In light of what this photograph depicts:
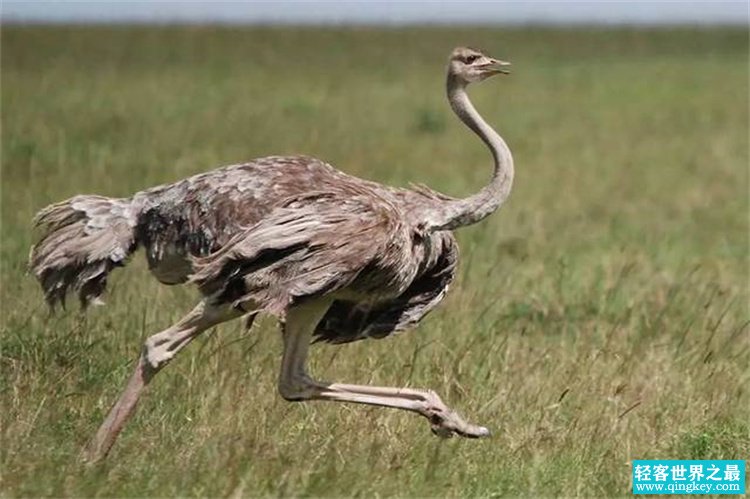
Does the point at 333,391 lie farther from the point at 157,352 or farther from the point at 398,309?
the point at 157,352

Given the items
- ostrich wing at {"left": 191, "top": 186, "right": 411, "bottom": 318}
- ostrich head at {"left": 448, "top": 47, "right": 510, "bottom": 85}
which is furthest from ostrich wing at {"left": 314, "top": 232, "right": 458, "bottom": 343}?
ostrich head at {"left": 448, "top": 47, "right": 510, "bottom": 85}

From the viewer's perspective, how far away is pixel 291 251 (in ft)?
19.4

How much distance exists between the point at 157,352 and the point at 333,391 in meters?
0.72

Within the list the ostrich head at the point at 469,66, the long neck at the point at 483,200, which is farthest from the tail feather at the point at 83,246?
the ostrich head at the point at 469,66

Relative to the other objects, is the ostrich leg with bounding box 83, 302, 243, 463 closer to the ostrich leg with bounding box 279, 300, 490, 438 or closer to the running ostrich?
the running ostrich

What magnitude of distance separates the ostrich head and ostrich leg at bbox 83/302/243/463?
1481 mm

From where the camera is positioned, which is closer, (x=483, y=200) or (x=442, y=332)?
(x=483, y=200)

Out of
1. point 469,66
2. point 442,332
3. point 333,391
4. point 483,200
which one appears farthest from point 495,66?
point 442,332

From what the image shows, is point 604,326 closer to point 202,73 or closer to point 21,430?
point 21,430

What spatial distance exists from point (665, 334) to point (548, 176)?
8812mm

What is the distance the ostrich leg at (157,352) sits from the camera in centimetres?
593

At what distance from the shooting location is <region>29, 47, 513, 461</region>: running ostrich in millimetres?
5906

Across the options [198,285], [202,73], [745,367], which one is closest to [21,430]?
[198,285]

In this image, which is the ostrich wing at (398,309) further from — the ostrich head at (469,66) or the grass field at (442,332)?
the ostrich head at (469,66)
